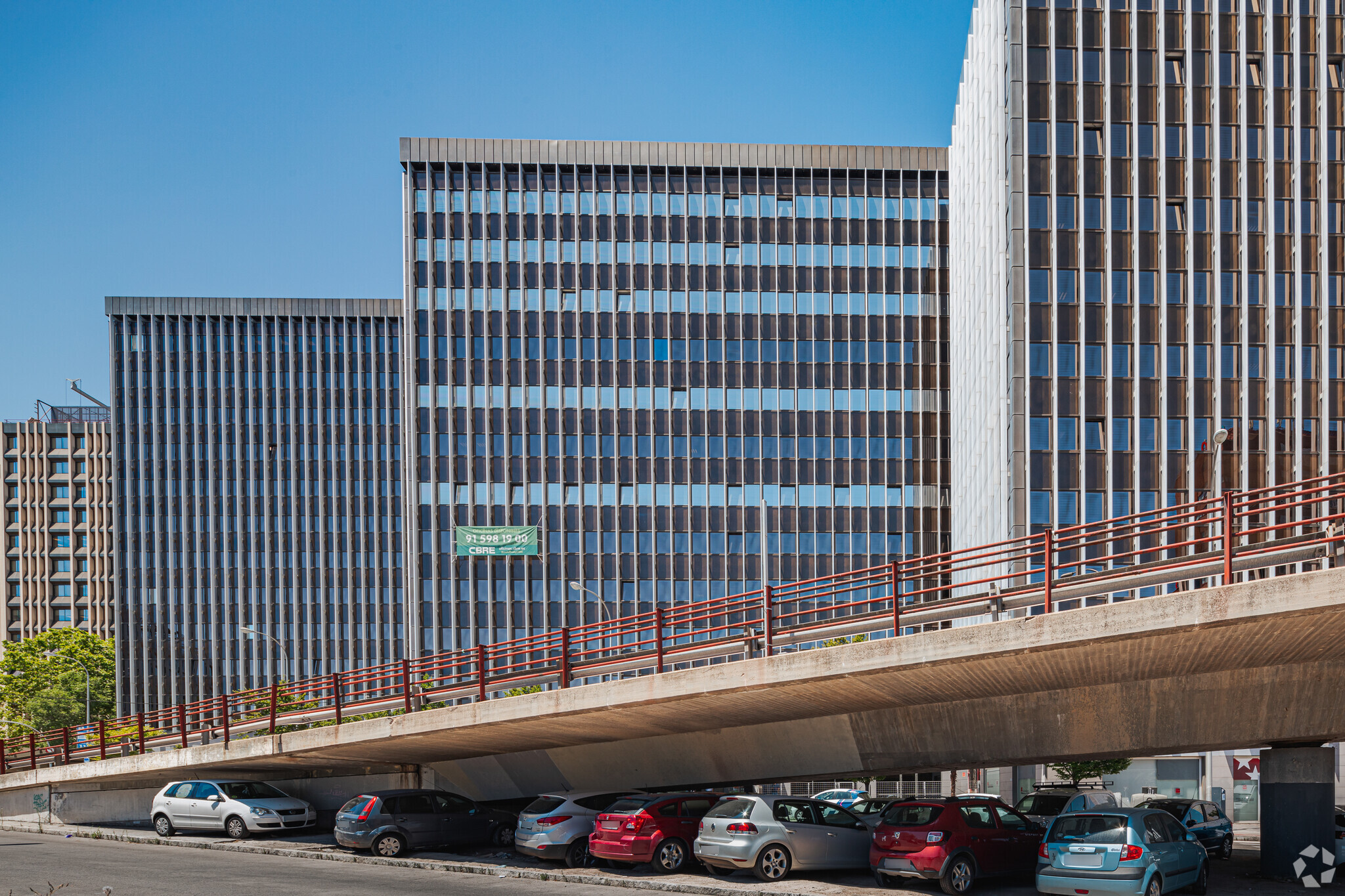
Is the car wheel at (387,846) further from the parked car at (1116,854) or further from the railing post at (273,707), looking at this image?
the parked car at (1116,854)

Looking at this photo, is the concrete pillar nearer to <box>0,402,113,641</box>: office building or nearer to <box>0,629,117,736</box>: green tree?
<box>0,629,117,736</box>: green tree

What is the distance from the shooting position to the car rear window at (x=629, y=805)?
2050cm

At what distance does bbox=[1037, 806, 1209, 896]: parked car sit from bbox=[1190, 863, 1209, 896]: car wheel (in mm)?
206

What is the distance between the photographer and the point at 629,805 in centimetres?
2069

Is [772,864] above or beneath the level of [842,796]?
above

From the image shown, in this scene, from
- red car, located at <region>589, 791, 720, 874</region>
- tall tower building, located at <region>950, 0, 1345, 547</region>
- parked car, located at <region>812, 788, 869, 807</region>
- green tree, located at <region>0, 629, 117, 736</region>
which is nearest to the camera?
red car, located at <region>589, 791, 720, 874</region>

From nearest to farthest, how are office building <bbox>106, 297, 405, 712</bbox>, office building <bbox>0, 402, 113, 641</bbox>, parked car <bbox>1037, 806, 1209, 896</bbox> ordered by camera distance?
parked car <bbox>1037, 806, 1209, 896</bbox>
office building <bbox>106, 297, 405, 712</bbox>
office building <bbox>0, 402, 113, 641</bbox>

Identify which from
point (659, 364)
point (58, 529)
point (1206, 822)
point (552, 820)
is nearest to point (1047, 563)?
point (552, 820)

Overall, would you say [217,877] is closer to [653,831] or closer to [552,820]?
[552,820]

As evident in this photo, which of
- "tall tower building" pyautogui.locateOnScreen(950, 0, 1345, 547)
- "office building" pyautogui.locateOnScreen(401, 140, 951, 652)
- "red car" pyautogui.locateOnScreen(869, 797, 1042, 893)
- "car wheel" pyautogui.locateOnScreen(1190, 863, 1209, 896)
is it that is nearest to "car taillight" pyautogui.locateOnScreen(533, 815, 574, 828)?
"red car" pyautogui.locateOnScreen(869, 797, 1042, 893)

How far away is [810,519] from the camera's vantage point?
227 ft

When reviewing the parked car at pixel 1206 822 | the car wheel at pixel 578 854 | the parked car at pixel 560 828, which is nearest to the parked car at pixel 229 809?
the parked car at pixel 560 828

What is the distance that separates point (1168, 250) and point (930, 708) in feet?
86.1

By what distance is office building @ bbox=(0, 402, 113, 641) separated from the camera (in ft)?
398
